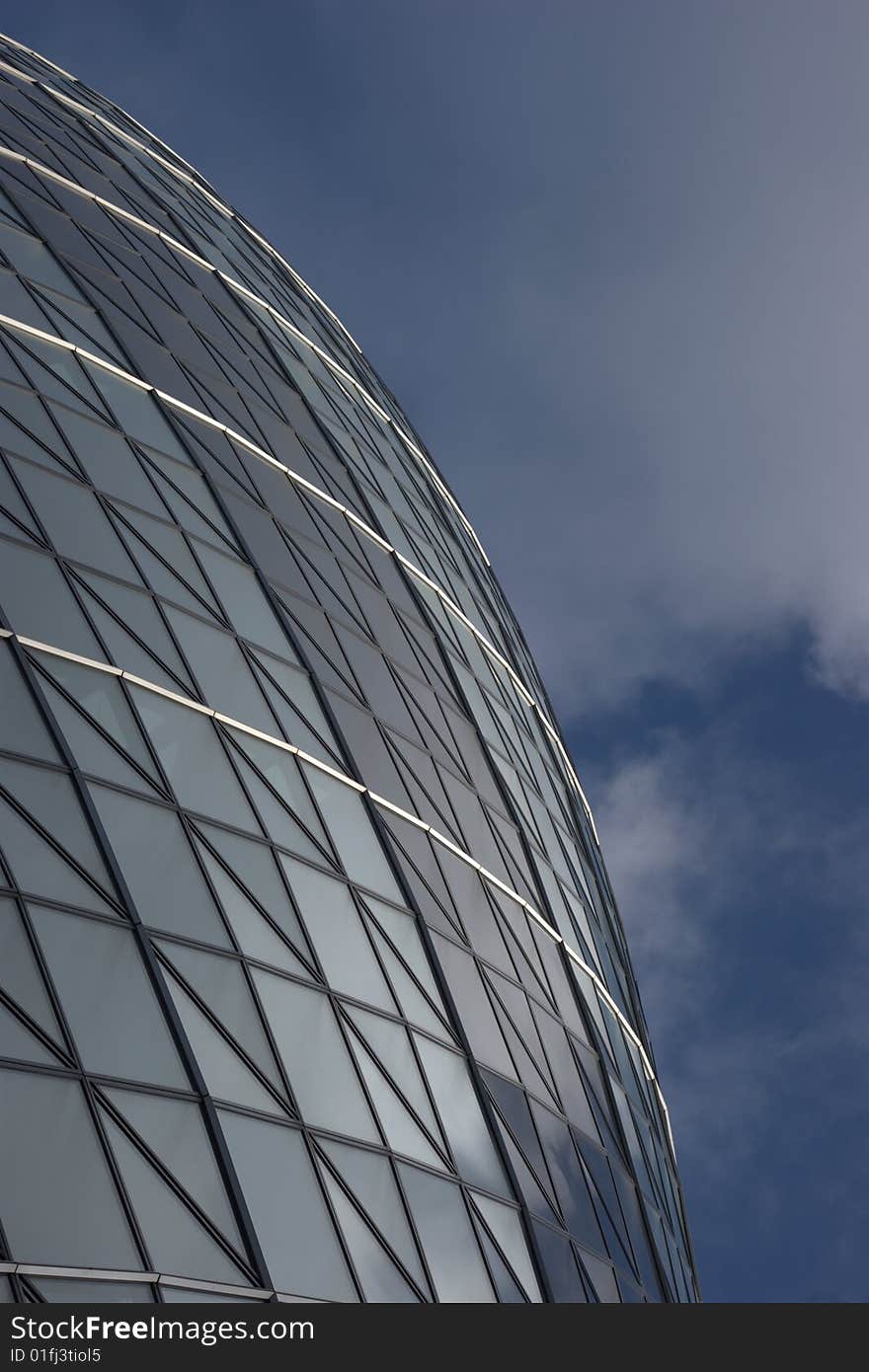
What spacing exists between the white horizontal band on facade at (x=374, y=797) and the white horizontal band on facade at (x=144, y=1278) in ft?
29.6

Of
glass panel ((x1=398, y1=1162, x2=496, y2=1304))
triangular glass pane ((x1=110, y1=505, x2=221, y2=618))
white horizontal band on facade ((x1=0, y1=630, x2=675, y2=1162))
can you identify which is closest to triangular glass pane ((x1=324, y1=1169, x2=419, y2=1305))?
glass panel ((x1=398, y1=1162, x2=496, y2=1304))

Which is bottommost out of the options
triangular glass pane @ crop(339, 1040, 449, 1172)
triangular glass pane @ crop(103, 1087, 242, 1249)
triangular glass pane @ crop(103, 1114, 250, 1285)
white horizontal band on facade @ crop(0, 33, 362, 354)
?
triangular glass pane @ crop(103, 1114, 250, 1285)

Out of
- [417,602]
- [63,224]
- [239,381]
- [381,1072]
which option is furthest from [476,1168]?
[63,224]

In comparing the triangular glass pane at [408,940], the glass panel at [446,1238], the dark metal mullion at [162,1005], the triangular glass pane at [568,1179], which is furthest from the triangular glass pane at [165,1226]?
the triangular glass pane at [568,1179]

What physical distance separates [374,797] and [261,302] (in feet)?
72.1

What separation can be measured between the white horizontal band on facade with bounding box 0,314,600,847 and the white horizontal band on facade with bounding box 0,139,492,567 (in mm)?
8833

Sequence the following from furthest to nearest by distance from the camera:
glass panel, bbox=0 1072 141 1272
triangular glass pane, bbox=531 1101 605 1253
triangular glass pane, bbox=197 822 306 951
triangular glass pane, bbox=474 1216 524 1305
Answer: triangular glass pane, bbox=531 1101 605 1253
triangular glass pane, bbox=474 1216 524 1305
triangular glass pane, bbox=197 822 306 951
glass panel, bbox=0 1072 141 1272

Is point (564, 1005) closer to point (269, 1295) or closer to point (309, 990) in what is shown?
point (309, 990)

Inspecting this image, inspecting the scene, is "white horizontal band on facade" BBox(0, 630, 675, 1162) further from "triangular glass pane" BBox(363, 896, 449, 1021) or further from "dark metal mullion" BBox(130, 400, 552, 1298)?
"triangular glass pane" BBox(363, 896, 449, 1021)

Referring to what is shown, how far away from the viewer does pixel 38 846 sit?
57.1ft

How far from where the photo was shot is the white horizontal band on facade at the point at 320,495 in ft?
89.5

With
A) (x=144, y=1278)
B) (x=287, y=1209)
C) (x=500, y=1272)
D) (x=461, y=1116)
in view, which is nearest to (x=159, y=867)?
(x=287, y=1209)

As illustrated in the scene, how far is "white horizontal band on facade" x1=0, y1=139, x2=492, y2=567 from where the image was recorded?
115ft
